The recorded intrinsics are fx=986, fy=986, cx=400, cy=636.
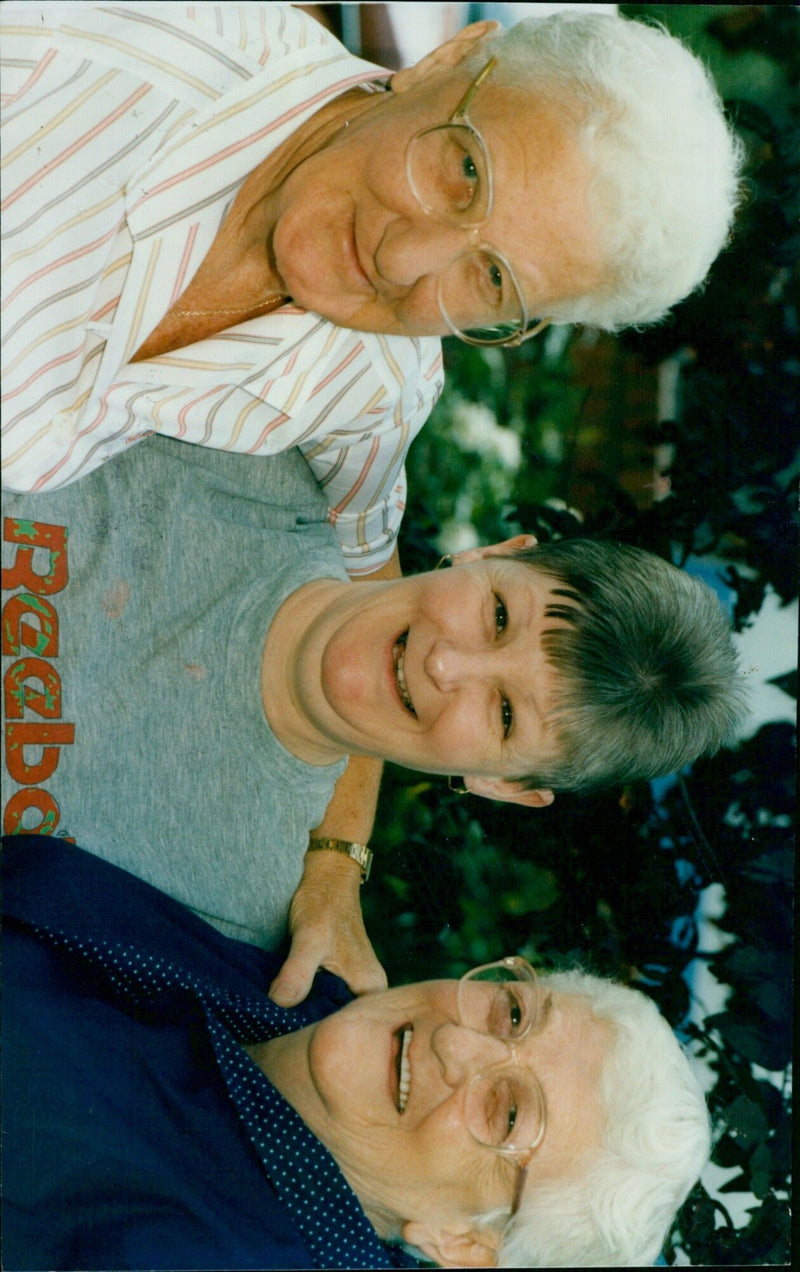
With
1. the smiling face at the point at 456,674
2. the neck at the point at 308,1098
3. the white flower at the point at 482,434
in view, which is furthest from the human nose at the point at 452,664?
the neck at the point at 308,1098

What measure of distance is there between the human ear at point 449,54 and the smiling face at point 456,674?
52 cm

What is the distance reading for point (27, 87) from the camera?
100 cm

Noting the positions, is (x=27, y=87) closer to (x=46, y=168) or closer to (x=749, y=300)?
(x=46, y=168)

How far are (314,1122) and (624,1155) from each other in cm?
37

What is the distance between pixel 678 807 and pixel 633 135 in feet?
2.44

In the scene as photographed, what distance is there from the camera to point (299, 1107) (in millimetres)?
1201

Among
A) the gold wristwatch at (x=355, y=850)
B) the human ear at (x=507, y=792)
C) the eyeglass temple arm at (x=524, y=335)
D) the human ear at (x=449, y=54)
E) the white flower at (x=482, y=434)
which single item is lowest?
the gold wristwatch at (x=355, y=850)

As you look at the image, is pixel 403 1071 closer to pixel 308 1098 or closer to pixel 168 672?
pixel 308 1098

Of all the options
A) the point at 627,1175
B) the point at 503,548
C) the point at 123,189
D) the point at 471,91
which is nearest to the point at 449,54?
the point at 471,91

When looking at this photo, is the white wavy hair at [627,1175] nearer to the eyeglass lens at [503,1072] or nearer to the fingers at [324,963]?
→ the eyeglass lens at [503,1072]

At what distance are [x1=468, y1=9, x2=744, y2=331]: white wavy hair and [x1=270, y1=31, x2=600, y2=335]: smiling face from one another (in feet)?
0.07

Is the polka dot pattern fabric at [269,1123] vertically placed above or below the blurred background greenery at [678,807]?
below

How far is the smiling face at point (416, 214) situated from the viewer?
939mm

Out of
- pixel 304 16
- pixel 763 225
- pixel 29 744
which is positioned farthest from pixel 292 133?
pixel 29 744
